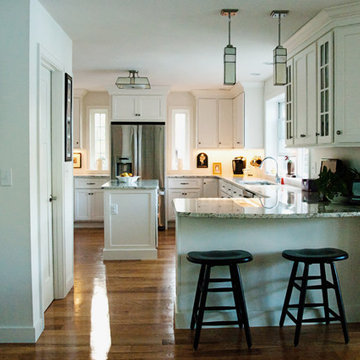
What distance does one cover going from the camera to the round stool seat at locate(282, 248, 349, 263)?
281 cm

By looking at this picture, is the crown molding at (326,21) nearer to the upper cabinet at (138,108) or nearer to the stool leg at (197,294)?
the stool leg at (197,294)

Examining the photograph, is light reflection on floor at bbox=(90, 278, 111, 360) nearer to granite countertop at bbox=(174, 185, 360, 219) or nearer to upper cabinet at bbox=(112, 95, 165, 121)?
granite countertop at bbox=(174, 185, 360, 219)

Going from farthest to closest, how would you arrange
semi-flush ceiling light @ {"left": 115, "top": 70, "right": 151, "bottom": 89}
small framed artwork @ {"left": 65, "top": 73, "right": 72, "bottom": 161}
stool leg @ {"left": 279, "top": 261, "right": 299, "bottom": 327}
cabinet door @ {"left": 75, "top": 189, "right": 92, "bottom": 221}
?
cabinet door @ {"left": 75, "top": 189, "right": 92, "bottom": 221} < semi-flush ceiling light @ {"left": 115, "top": 70, "right": 151, "bottom": 89} < small framed artwork @ {"left": 65, "top": 73, "right": 72, "bottom": 161} < stool leg @ {"left": 279, "top": 261, "right": 299, "bottom": 327}

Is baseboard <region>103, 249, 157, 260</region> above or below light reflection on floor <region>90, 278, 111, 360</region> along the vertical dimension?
above

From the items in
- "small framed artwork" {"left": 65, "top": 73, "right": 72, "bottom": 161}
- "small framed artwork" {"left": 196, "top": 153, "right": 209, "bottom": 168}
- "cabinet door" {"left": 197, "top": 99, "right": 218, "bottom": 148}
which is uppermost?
"cabinet door" {"left": 197, "top": 99, "right": 218, "bottom": 148}

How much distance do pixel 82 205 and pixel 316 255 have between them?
5.28 m

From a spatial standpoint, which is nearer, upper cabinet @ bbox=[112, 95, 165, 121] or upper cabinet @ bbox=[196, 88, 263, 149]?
upper cabinet @ bbox=[112, 95, 165, 121]

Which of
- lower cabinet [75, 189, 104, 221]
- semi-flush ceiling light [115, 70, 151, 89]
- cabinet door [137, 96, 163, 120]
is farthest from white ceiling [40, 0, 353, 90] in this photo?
lower cabinet [75, 189, 104, 221]

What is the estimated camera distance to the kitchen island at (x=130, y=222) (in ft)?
16.9

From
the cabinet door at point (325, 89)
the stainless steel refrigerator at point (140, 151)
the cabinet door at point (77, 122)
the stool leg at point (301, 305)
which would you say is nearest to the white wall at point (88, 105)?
the cabinet door at point (77, 122)

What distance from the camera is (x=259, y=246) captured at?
3182 mm

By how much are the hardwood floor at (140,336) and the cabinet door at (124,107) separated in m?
3.78

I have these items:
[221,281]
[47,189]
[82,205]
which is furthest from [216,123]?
[221,281]

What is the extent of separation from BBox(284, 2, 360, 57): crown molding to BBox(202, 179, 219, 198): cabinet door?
3.70 meters
